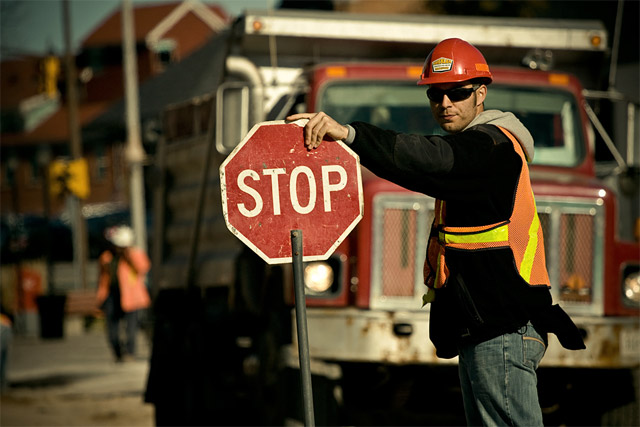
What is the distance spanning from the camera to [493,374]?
4094 mm

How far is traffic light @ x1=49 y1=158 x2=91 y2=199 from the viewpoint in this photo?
24.1 metres

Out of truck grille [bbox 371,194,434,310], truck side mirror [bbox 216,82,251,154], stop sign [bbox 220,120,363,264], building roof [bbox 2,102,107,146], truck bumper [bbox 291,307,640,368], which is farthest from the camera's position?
building roof [bbox 2,102,107,146]

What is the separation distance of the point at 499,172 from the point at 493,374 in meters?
0.71

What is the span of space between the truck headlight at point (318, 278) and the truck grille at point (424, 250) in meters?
0.29

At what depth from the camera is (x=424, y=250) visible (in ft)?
24.2

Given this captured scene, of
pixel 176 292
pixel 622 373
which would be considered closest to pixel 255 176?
pixel 622 373

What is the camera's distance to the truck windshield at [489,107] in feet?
26.7

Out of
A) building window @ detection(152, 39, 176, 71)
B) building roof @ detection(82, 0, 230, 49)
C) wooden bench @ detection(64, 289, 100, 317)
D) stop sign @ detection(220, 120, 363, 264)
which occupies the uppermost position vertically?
building roof @ detection(82, 0, 230, 49)

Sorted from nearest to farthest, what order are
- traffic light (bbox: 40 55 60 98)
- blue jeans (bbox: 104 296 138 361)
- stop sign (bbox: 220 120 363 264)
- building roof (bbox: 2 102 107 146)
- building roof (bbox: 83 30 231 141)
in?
stop sign (bbox: 220 120 363 264) < blue jeans (bbox: 104 296 138 361) < traffic light (bbox: 40 55 60 98) < building roof (bbox: 83 30 231 141) < building roof (bbox: 2 102 107 146)

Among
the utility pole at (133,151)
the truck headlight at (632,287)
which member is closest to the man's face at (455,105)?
the truck headlight at (632,287)

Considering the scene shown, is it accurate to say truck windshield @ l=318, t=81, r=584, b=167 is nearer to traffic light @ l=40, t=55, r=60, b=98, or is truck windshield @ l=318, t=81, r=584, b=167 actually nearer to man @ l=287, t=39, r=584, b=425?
man @ l=287, t=39, r=584, b=425

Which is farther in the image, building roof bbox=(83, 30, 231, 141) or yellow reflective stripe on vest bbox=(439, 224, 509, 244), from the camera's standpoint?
building roof bbox=(83, 30, 231, 141)

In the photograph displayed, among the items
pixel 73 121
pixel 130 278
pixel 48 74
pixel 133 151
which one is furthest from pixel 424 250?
pixel 48 74

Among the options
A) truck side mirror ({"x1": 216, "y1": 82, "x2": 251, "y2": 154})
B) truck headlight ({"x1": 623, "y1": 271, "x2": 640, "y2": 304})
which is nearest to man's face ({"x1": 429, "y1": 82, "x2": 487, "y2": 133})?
truck headlight ({"x1": 623, "y1": 271, "x2": 640, "y2": 304})
